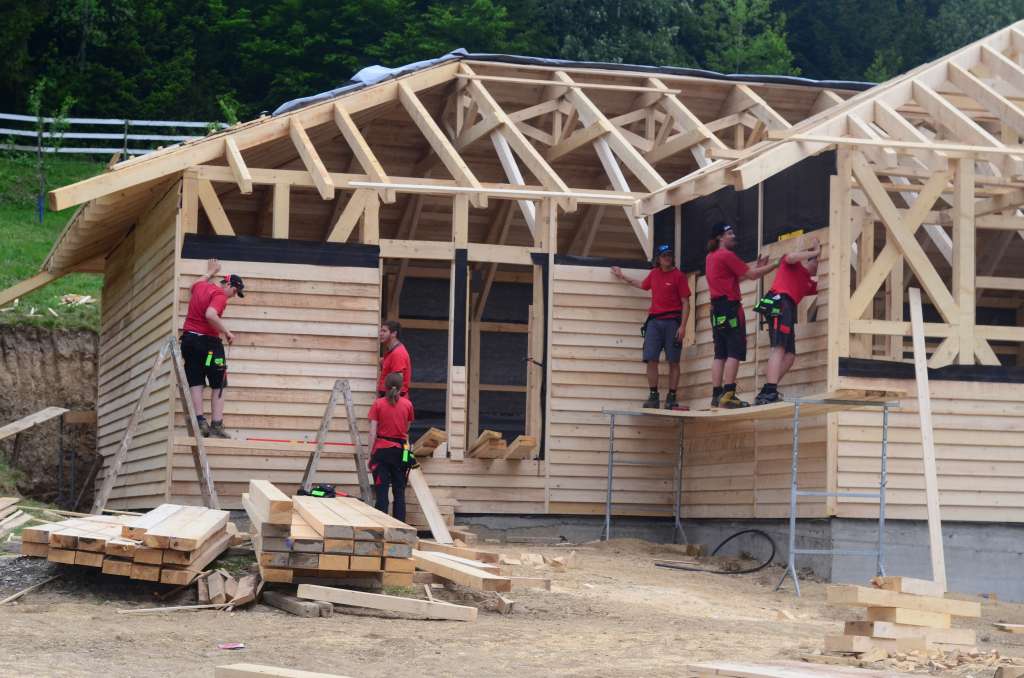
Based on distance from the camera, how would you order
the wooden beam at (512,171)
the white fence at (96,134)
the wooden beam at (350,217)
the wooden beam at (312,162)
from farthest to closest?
the white fence at (96,134) < the wooden beam at (512,171) < the wooden beam at (350,217) < the wooden beam at (312,162)

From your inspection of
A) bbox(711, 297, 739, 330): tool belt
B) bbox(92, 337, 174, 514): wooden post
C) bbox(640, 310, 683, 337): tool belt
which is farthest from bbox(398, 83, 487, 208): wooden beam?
bbox(92, 337, 174, 514): wooden post

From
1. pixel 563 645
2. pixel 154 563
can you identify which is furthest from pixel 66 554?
pixel 563 645

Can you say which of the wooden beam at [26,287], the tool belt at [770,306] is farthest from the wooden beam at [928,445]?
the wooden beam at [26,287]

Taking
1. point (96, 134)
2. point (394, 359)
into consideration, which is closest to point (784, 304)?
point (394, 359)

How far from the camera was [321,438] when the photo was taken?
1298 cm

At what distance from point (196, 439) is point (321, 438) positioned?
1100 mm

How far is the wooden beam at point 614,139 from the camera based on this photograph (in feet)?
47.7

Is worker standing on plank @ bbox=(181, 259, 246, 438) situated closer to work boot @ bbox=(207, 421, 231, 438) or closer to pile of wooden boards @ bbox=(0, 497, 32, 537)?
work boot @ bbox=(207, 421, 231, 438)

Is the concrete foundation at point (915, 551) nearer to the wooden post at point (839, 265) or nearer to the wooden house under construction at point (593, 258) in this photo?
the wooden house under construction at point (593, 258)

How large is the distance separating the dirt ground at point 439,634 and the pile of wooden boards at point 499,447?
2.58 meters

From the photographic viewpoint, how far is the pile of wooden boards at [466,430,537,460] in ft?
45.8

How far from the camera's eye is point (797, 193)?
1314cm

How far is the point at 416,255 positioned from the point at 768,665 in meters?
7.90

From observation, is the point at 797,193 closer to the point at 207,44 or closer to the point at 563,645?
the point at 563,645
